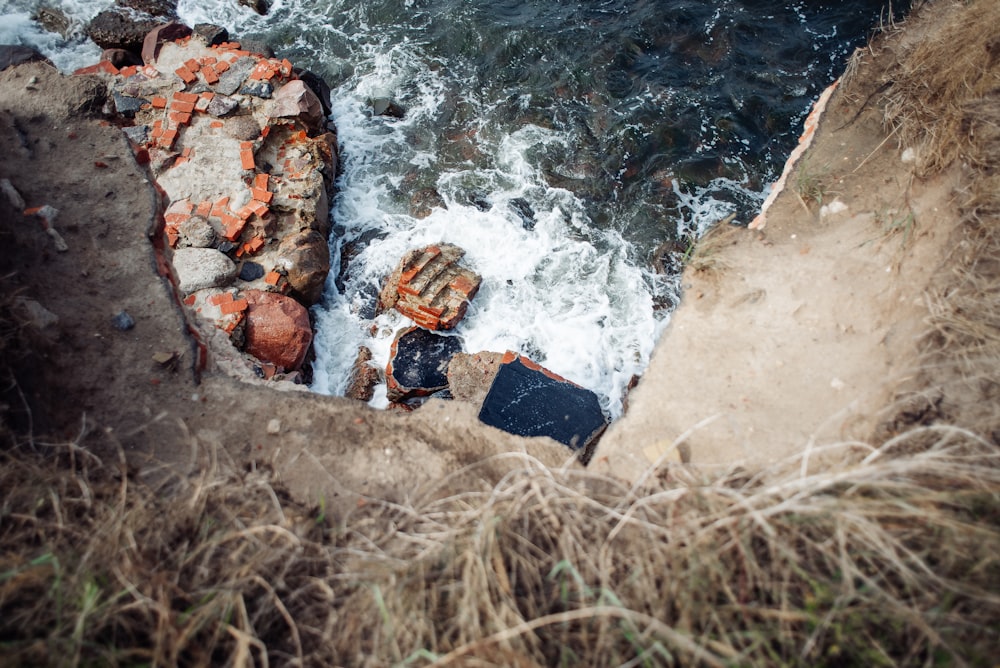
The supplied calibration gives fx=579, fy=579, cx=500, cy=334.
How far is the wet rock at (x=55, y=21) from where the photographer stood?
7.39 meters

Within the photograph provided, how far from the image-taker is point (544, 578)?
201 centimetres

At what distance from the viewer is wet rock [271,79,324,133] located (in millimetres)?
5961

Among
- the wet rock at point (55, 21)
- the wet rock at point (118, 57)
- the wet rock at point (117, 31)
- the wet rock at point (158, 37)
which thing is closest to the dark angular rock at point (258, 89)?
the wet rock at point (158, 37)

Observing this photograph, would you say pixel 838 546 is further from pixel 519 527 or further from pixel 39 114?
pixel 39 114

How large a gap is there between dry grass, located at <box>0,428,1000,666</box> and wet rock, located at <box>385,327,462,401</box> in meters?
2.53

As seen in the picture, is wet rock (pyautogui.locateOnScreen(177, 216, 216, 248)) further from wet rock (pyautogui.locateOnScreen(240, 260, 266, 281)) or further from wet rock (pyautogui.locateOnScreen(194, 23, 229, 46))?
wet rock (pyautogui.locateOnScreen(194, 23, 229, 46))

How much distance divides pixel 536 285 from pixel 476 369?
138cm

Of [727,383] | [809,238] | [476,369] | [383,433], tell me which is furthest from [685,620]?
[476,369]

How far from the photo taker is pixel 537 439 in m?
3.05

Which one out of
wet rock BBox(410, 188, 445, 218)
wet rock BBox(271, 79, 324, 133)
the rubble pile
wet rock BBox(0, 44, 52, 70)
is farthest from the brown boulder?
wet rock BBox(0, 44, 52, 70)

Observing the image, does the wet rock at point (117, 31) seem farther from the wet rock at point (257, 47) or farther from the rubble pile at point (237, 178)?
the wet rock at point (257, 47)

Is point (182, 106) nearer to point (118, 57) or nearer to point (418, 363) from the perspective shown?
point (118, 57)

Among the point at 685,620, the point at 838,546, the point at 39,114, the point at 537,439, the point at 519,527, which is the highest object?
the point at 838,546

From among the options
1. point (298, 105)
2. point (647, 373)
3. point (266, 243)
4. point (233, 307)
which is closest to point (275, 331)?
point (233, 307)
